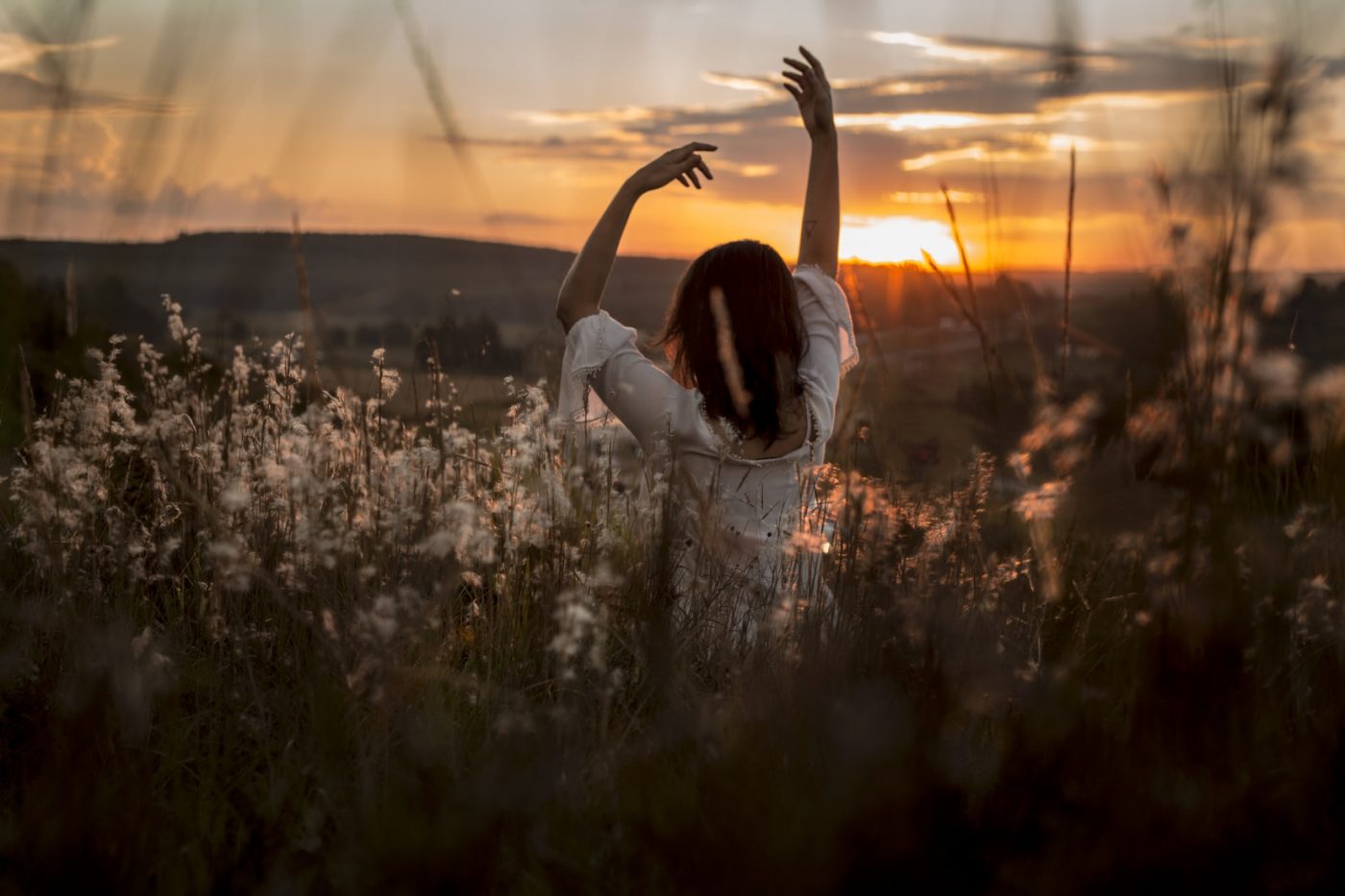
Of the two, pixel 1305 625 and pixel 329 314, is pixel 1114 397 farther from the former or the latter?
pixel 329 314

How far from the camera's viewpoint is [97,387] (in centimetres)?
323

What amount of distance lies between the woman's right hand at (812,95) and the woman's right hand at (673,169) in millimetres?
456

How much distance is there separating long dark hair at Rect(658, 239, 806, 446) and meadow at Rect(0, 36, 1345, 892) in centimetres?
44

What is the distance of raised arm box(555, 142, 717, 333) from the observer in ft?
11.2

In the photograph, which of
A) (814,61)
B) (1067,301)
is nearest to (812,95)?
(814,61)

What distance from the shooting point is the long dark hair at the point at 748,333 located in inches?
130

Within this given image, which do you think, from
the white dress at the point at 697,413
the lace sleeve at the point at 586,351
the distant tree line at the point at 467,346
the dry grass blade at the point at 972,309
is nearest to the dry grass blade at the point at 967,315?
the dry grass blade at the point at 972,309

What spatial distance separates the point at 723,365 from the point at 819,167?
3.00 ft

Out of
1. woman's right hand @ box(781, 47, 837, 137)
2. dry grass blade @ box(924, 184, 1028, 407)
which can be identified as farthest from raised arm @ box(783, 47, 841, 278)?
dry grass blade @ box(924, 184, 1028, 407)

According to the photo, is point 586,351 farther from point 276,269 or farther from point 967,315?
point 276,269

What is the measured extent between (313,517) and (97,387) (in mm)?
1327

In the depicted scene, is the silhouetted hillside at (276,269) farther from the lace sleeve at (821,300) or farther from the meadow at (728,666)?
the lace sleeve at (821,300)

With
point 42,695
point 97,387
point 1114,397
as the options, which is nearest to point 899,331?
point 1114,397

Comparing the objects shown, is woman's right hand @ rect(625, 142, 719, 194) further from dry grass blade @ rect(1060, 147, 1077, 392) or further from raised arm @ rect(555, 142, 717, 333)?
dry grass blade @ rect(1060, 147, 1077, 392)
